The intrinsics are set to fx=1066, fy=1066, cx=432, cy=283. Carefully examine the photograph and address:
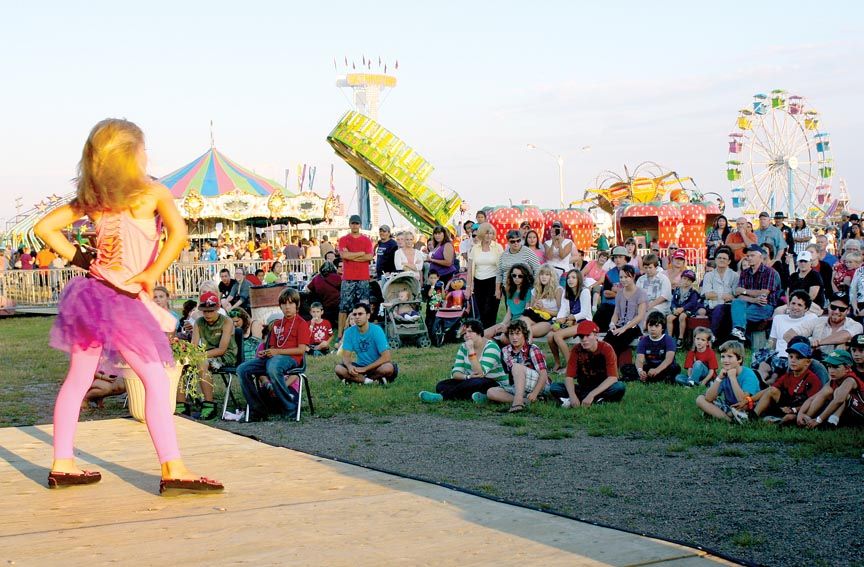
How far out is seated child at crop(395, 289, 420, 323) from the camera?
14812 millimetres

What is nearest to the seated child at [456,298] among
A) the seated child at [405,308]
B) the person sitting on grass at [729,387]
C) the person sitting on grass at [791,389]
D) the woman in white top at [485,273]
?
the woman in white top at [485,273]

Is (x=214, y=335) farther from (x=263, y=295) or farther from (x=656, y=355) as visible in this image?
(x=263, y=295)

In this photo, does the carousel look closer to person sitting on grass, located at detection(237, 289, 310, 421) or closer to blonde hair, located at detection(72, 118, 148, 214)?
person sitting on grass, located at detection(237, 289, 310, 421)

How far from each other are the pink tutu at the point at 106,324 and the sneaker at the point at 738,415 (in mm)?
4857

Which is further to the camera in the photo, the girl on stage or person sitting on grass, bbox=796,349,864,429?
person sitting on grass, bbox=796,349,864,429

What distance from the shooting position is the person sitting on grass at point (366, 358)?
428 inches

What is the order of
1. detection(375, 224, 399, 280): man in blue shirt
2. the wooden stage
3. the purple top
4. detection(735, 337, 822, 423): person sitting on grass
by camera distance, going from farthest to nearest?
detection(375, 224, 399, 280): man in blue shirt < the purple top < detection(735, 337, 822, 423): person sitting on grass < the wooden stage

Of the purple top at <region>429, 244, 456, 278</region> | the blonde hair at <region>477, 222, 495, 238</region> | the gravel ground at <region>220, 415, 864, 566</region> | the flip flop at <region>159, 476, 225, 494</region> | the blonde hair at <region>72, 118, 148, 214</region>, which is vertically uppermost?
the blonde hair at <region>477, 222, 495, 238</region>

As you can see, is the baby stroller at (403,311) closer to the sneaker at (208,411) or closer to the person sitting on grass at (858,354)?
the sneaker at (208,411)

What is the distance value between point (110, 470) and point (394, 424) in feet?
11.7

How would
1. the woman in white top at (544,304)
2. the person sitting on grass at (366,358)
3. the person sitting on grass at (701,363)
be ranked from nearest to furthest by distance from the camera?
the person sitting on grass at (701,363), the person sitting on grass at (366,358), the woman in white top at (544,304)

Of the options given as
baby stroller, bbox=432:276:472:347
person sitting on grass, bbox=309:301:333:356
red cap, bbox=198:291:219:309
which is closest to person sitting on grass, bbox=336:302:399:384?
red cap, bbox=198:291:219:309

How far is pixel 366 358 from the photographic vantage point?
10945 millimetres

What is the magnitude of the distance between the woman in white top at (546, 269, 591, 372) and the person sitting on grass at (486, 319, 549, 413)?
2030mm
